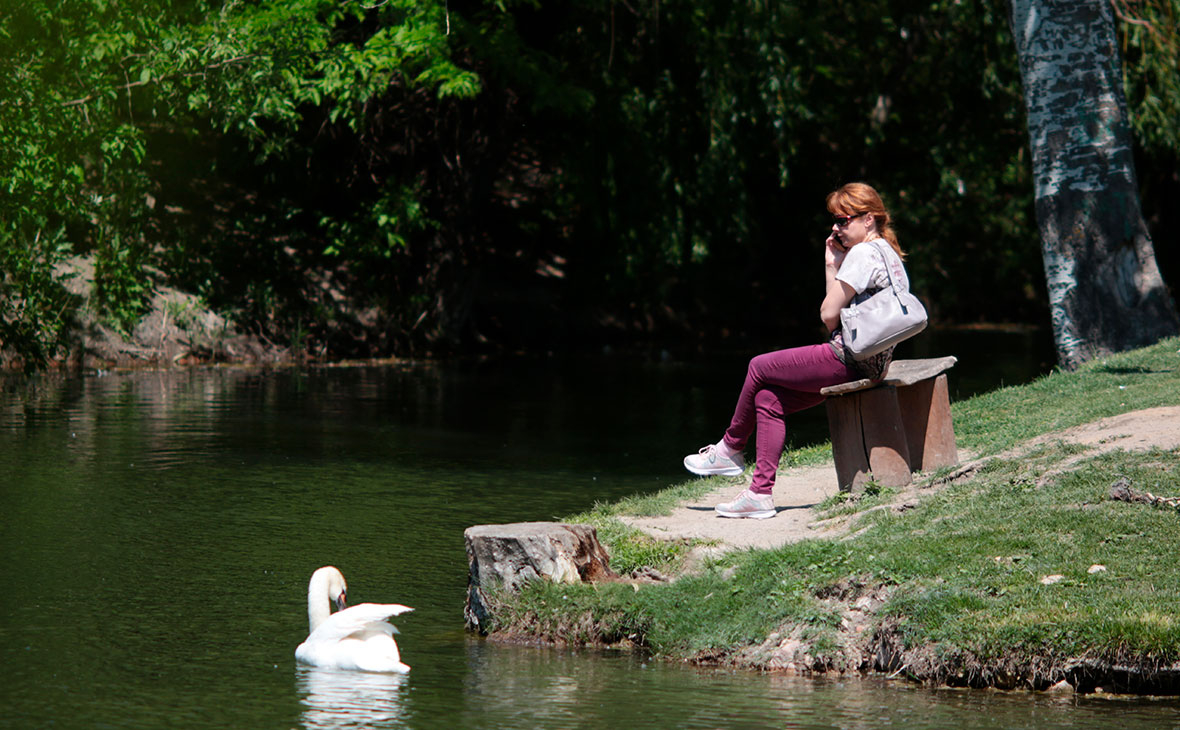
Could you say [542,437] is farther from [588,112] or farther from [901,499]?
[588,112]

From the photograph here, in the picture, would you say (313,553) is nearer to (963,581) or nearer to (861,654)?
(861,654)

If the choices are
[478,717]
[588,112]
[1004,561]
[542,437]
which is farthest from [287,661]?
[588,112]

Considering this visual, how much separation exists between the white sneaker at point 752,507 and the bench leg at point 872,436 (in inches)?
20.6

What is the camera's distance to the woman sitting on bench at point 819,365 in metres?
7.99

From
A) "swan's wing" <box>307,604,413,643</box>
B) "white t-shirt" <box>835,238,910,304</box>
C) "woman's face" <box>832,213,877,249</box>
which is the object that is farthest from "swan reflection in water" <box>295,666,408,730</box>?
"woman's face" <box>832,213,877,249</box>

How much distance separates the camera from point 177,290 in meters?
22.2

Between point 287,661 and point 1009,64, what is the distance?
22.8 metres

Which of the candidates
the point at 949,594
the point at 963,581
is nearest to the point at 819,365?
the point at 963,581

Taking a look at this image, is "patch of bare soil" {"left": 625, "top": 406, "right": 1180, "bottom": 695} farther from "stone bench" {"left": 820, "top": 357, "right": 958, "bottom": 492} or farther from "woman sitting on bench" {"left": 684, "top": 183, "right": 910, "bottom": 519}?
"woman sitting on bench" {"left": 684, "top": 183, "right": 910, "bottom": 519}

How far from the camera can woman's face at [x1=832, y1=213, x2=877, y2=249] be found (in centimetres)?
813

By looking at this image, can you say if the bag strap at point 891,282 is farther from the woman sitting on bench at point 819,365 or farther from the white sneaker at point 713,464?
the white sneaker at point 713,464

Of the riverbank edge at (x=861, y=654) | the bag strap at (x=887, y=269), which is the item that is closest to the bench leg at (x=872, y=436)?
the bag strap at (x=887, y=269)

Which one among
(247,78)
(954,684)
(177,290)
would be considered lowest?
(954,684)

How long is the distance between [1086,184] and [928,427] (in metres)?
6.16
